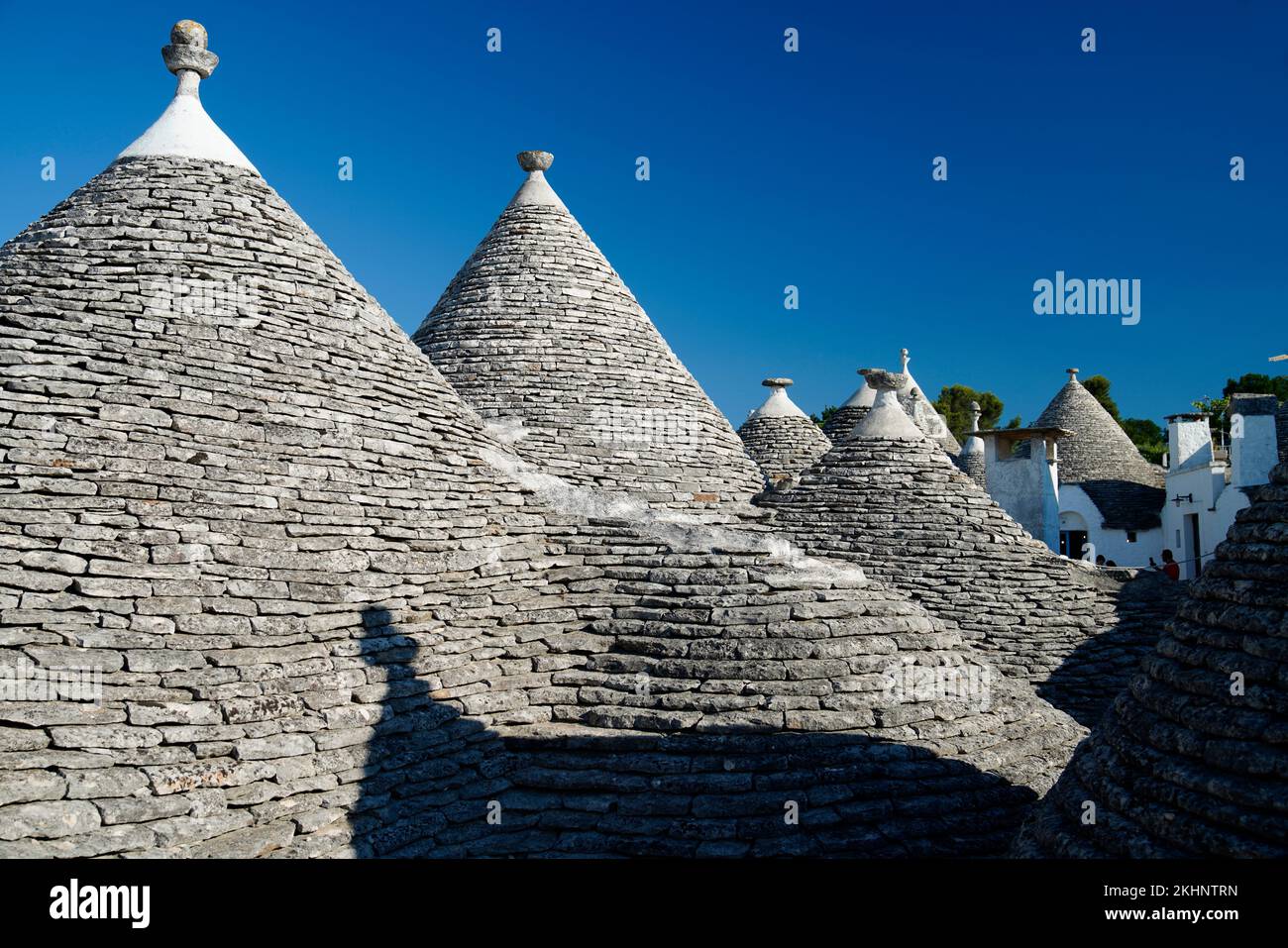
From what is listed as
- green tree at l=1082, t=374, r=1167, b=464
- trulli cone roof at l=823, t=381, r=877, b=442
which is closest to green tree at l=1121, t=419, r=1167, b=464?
green tree at l=1082, t=374, r=1167, b=464

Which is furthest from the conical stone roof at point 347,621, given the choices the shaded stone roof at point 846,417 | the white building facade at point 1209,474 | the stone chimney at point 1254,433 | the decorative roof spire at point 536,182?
the white building facade at point 1209,474

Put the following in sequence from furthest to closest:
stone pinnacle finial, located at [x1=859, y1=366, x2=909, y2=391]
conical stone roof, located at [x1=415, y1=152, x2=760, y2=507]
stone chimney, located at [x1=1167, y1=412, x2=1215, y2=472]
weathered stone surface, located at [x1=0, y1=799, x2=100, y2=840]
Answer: stone chimney, located at [x1=1167, y1=412, x2=1215, y2=472] < stone pinnacle finial, located at [x1=859, y1=366, x2=909, y2=391] < conical stone roof, located at [x1=415, y1=152, x2=760, y2=507] < weathered stone surface, located at [x1=0, y1=799, x2=100, y2=840]

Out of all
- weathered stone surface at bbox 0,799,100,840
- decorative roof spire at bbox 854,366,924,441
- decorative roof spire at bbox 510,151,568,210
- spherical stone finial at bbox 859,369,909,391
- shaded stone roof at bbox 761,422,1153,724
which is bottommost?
weathered stone surface at bbox 0,799,100,840

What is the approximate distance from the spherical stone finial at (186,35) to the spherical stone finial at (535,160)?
18.5 feet

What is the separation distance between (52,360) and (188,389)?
855mm

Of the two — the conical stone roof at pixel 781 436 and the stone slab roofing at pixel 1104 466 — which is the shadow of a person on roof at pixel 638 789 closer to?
the conical stone roof at pixel 781 436

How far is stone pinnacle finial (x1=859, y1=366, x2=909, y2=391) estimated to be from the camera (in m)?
14.0

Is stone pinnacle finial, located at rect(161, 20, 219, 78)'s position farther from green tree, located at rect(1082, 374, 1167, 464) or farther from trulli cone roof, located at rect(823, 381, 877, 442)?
green tree, located at rect(1082, 374, 1167, 464)

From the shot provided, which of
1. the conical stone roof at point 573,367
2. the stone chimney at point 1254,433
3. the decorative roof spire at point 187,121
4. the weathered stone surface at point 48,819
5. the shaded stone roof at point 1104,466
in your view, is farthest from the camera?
the shaded stone roof at point 1104,466

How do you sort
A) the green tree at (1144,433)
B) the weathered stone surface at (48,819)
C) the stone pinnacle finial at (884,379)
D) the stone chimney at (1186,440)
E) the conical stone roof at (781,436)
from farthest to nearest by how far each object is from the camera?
the green tree at (1144,433) → the stone chimney at (1186,440) → the conical stone roof at (781,436) → the stone pinnacle finial at (884,379) → the weathered stone surface at (48,819)

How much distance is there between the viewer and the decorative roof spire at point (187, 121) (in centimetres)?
886

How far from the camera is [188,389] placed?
723 cm

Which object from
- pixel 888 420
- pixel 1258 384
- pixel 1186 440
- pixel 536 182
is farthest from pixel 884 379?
pixel 1258 384
